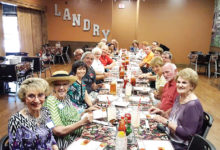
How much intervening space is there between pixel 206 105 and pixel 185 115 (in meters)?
3.33

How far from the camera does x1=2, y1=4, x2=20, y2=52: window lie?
7.14 metres

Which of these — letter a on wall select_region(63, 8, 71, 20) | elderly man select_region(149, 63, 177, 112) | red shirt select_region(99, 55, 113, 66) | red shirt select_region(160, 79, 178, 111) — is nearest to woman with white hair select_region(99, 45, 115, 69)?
red shirt select_region(99, 55, 113, 66)

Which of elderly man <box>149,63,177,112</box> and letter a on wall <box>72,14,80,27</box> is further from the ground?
letter a on wall <box>72,14,80,27</box>

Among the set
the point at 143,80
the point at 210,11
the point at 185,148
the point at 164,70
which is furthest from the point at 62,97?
the point at 210,11

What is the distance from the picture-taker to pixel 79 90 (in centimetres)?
253

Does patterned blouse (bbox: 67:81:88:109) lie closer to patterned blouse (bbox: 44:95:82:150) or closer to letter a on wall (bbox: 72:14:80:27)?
patterned blouse (bbox: 44:95:82:150)

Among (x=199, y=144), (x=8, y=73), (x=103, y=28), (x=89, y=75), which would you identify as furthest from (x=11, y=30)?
(x=199, y=144)

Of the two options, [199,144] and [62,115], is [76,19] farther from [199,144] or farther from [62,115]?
[199,144]

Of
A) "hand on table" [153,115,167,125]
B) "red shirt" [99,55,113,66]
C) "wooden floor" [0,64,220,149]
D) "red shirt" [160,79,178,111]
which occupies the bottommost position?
"wooden floor" [0,64,220,149]

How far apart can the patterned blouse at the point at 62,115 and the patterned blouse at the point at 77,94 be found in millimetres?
494

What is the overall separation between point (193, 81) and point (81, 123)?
1.11 metres

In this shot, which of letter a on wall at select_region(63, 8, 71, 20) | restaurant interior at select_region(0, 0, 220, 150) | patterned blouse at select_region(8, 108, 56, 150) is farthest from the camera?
letter a on wall at select_region(63, 8, 71, 20)

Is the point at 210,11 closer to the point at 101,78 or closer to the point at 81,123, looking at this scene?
the point at 101,78

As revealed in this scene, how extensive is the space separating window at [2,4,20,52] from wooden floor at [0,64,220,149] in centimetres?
330
